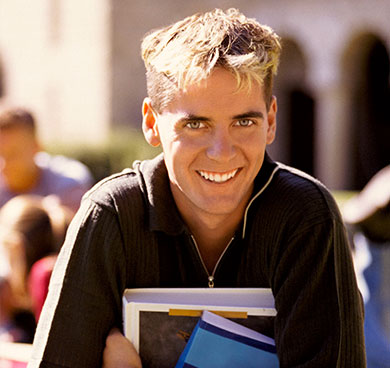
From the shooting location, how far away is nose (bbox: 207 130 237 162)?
6.94 feet

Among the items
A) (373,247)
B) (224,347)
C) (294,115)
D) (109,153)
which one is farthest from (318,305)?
(294,115)

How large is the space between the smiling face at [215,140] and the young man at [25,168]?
2.73 meters

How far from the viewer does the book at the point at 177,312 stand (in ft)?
7.13

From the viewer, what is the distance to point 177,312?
86.0 inches

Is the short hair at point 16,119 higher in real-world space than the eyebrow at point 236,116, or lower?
lower

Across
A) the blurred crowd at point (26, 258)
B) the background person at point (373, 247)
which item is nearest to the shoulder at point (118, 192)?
the blurred crowd at point (26, 258)

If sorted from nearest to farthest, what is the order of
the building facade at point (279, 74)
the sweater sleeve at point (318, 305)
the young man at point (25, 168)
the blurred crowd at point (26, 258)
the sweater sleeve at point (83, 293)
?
the sweater sleeve at point (318, 305), the sweater sleeve at point (83, 293), the blurred crowd at point (26, 258), the young man at point (25, 168), the building facade at point (279, 74)

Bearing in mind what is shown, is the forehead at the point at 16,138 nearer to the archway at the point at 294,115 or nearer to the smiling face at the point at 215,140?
the smiling face at the point at 215,140

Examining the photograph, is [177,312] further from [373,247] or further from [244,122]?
[373,247]

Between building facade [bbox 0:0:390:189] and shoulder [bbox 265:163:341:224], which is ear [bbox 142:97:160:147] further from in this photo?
building facade [bbox 0:0:390:189]

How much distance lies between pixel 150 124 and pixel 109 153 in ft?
39.4

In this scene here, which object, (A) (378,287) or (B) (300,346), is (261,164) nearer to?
(B) (300,346)

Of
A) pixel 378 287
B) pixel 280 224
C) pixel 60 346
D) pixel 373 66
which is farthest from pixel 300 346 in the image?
pixel 373 66

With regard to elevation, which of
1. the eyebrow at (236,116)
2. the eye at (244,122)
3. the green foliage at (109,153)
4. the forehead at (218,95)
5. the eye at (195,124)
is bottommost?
the green foliage at (109,153)
